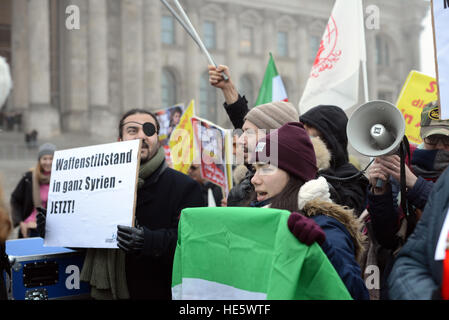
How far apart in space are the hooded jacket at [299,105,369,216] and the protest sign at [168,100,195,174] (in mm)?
3911

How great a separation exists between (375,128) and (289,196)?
0.70m

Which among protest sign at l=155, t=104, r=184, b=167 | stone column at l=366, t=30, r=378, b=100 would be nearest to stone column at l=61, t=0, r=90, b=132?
protest sign at l=155, t=104, r=184, b=167

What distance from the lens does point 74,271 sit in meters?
3.44

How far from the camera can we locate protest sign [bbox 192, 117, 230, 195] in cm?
643

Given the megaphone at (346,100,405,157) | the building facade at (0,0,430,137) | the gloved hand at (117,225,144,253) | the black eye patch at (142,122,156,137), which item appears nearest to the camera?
the megaphone at (346,100,405,157)

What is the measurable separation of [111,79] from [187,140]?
25.3m

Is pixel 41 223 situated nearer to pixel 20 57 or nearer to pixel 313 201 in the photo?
pixel 313 201

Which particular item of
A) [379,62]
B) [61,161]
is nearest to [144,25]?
[379,62]

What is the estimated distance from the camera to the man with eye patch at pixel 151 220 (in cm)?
330

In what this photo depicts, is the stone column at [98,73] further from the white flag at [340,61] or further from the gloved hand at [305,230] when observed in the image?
the gloved hand at [305,230]

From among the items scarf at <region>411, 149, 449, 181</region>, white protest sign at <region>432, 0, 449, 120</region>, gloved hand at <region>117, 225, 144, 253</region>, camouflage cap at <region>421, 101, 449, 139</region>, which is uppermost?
white protest sign at <region>432, 0, 449, 120</region>

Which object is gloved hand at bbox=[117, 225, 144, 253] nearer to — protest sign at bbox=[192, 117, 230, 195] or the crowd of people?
the crowd of people

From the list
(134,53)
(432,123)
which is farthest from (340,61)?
(134,53)

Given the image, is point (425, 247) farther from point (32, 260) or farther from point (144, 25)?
point (144, 25)
